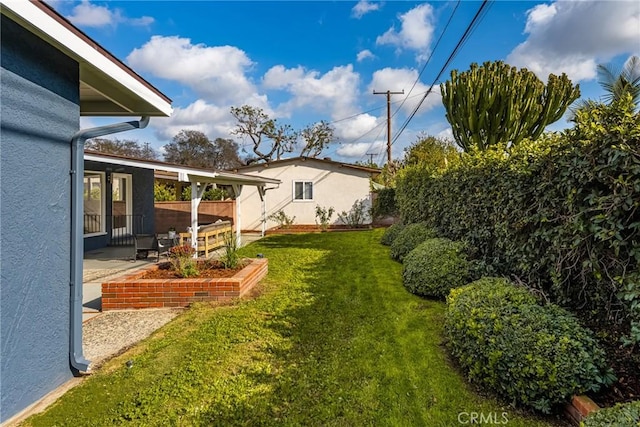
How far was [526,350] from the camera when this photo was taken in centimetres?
292

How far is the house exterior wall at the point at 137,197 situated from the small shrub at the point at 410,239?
1004 cm

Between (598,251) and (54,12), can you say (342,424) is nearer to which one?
(598,251)

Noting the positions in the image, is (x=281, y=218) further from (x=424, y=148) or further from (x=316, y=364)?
(x=316, y=364)

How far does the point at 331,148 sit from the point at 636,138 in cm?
3365

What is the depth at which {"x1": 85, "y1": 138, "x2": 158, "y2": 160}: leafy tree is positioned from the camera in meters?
36.4

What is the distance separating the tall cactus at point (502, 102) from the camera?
9633mm

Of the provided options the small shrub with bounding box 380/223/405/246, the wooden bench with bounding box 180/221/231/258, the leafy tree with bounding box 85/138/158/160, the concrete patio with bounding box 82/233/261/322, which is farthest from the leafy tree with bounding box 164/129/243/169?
the small shrub with bounding box 380/223/405/246

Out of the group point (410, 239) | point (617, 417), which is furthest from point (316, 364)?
point (410, 239)

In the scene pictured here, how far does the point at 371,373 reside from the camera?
359cm

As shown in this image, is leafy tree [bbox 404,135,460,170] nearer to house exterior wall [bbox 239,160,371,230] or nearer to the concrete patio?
house exterior wall [bbox 239,160,371,230]

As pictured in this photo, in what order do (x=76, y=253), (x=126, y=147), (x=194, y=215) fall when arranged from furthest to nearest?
(x=126, y=147)
(x=194, y=215)
(x=76, y=253)

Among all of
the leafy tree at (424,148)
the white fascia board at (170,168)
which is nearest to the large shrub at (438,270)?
the white fascia board at (170,168)

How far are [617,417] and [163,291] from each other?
5840 mm

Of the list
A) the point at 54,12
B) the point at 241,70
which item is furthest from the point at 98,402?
the point at 241,70
